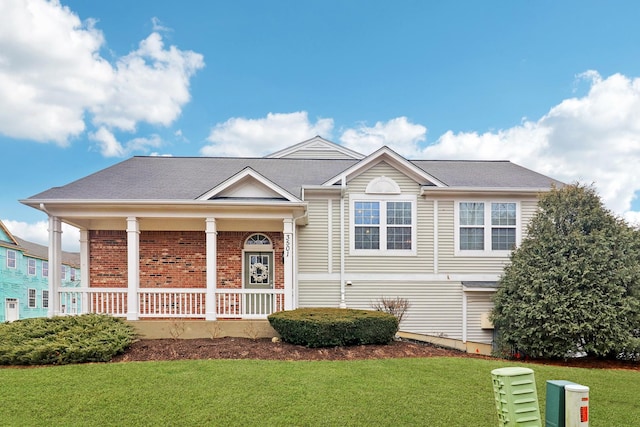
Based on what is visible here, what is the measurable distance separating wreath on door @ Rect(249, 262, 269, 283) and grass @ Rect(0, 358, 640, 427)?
198 inches

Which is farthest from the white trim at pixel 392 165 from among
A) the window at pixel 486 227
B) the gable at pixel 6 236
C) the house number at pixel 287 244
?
the gable at pixel 6 236

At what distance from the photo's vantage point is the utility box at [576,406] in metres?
2.90

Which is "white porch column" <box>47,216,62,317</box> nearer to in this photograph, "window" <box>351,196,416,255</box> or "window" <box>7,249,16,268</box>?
"window" <box>351,196,416,255</box>

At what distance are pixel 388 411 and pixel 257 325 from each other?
5153mm

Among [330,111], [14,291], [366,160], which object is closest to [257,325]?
[366,160]

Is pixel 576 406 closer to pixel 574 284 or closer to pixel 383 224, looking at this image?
pixel 574 284

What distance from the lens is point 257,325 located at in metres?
9.99

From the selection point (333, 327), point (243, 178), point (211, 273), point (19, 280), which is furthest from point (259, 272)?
point (19, 280)

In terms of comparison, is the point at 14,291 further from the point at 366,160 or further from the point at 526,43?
the point at 526,43

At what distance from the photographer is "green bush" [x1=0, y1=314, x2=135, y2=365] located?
7758 mm

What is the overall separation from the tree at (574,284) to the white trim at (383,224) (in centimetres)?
328

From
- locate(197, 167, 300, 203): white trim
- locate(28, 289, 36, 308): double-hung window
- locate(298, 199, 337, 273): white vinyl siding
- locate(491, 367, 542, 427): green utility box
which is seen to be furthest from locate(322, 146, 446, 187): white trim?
locate(28, 289, 36, 308): double-hung window

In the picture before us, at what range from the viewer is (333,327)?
8914 millimetres

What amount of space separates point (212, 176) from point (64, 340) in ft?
22.2
